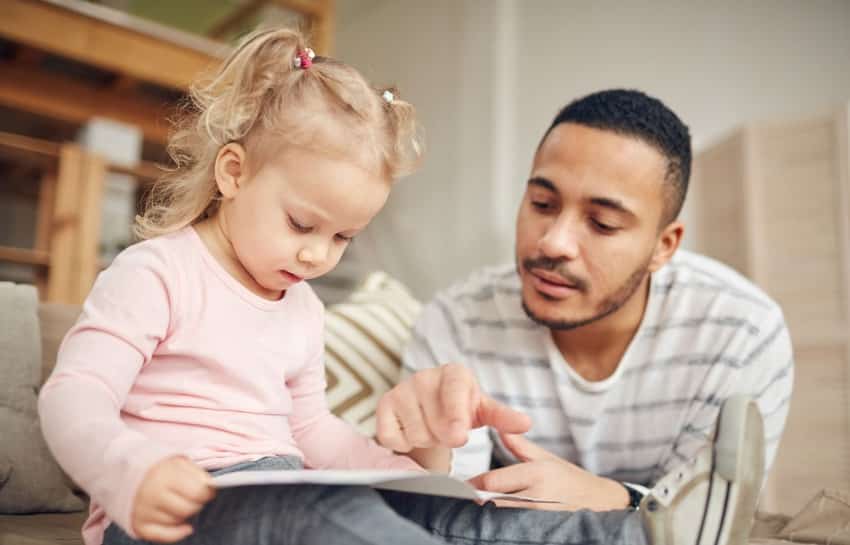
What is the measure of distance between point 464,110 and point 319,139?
3.33 meters

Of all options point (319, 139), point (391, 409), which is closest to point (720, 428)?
point (391, 409)

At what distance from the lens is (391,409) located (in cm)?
84

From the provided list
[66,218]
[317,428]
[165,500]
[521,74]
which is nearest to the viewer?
[165,500]

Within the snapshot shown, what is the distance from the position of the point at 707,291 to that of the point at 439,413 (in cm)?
75

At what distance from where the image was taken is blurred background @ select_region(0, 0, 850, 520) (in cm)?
222

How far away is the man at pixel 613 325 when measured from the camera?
1237 millimetres

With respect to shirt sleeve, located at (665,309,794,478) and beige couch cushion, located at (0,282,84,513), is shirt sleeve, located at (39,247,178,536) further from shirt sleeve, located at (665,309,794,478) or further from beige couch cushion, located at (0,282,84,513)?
shirt sleeve, located at (665,309,794,478)

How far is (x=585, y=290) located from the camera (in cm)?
125

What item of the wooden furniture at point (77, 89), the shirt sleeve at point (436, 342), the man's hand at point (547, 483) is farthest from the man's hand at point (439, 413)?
the wooden furniture at point (77, 89)

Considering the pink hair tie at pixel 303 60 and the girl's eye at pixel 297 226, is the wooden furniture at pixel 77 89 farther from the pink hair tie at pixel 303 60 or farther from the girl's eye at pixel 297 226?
the girl's eye at pixel 297 226

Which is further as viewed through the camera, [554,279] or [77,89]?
[77,89]

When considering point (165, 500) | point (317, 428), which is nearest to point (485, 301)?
point (317, 428)

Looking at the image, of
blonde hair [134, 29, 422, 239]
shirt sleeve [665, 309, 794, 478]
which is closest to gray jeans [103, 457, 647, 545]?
blonde hair [134, 29, 422, 239]

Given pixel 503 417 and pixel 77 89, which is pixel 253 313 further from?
pixel 77 89
